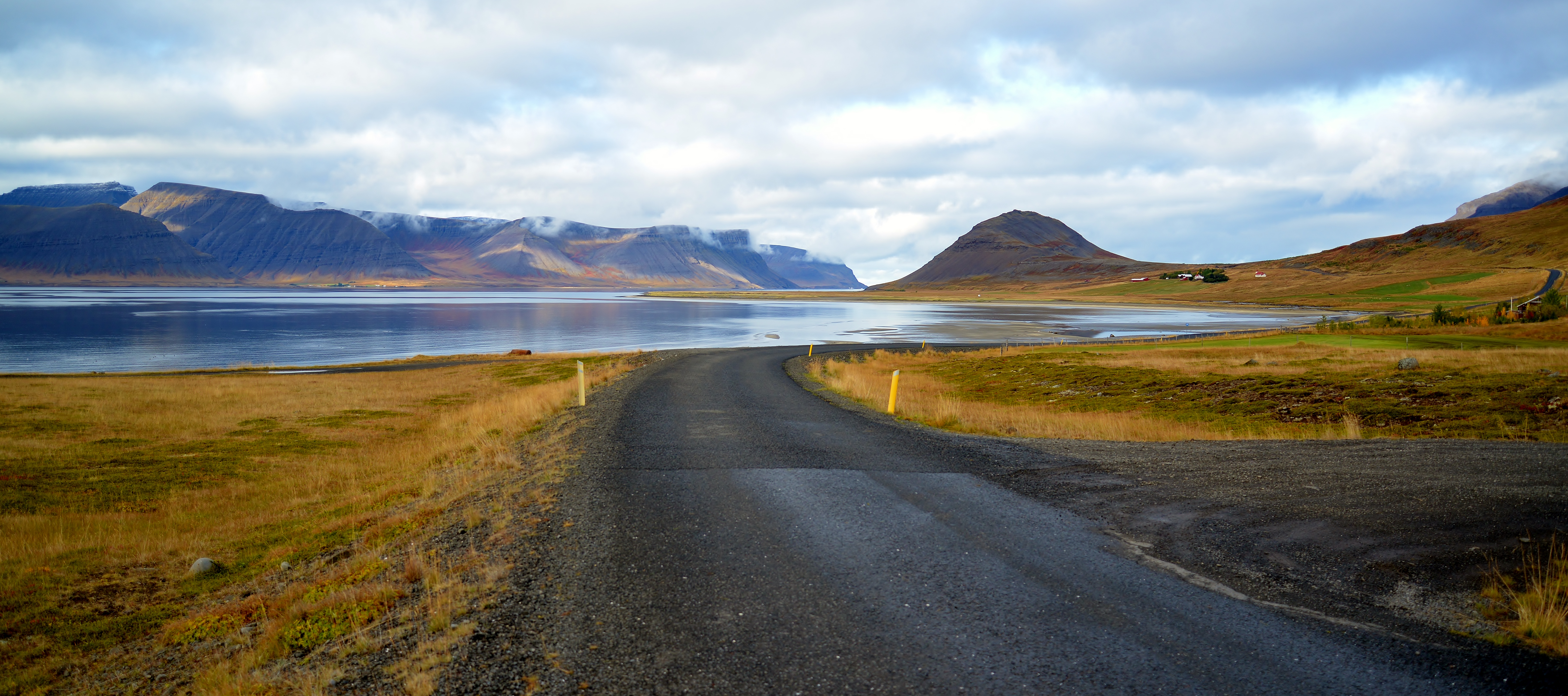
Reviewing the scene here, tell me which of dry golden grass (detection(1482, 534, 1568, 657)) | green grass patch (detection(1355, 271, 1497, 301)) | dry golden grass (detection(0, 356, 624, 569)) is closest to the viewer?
dry golden grass (detection(1482, 534, 1568, 657))

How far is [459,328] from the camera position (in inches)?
3829

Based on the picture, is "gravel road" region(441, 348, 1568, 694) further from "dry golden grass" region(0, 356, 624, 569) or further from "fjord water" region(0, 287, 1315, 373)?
"fjord water" region(0, 287, 1315, 373)

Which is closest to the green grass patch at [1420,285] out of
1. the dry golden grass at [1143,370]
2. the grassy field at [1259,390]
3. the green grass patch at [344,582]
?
the grassy field at [1259,390]

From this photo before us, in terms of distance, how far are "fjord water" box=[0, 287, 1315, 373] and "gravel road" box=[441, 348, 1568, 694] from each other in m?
50.3

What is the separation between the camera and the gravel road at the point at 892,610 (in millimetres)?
4711

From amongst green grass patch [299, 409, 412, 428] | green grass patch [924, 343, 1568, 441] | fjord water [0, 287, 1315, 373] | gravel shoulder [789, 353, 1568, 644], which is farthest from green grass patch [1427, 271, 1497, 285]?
green grass patch [299, 409, 412, 428]

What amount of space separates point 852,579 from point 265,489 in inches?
598

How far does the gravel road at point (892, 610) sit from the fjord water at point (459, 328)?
50.3 meters

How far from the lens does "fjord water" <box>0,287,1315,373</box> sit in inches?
2394

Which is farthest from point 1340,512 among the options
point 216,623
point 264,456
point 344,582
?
point 264,456

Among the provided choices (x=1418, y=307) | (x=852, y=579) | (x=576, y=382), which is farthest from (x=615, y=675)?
(x=1418, y=307)

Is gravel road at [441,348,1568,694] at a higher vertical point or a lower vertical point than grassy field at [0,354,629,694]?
higher

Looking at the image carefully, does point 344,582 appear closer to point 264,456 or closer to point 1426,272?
point 264,456

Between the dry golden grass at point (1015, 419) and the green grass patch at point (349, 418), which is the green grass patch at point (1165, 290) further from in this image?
the green grass patch at point (349, 418)
